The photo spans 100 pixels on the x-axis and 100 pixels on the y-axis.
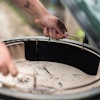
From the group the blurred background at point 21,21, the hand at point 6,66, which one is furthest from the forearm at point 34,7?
the blurred background at point 21,21

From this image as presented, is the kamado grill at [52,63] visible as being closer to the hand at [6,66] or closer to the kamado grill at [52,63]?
the kamado grill at [52,63]

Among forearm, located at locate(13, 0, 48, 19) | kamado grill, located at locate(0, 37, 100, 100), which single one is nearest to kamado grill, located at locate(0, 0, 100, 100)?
kamado grill, located at locate(0, 37, 100, 100)

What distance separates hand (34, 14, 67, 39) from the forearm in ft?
0.12

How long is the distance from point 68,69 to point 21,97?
611 mm

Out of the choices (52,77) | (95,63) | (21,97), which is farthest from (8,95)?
(95,63)

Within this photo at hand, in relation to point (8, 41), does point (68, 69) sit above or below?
below

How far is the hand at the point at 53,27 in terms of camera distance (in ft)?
5.89

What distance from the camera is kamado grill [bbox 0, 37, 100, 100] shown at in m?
1.67

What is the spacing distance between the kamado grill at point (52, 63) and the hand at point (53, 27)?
5 cm

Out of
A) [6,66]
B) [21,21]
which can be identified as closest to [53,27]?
[6,66]

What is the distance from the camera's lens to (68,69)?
1.82m

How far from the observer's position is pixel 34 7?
193 centimetres

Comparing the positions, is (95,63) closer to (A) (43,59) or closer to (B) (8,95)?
(A) (43,59)

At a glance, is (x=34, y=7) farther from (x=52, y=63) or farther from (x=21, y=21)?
(x=21, y=21)
